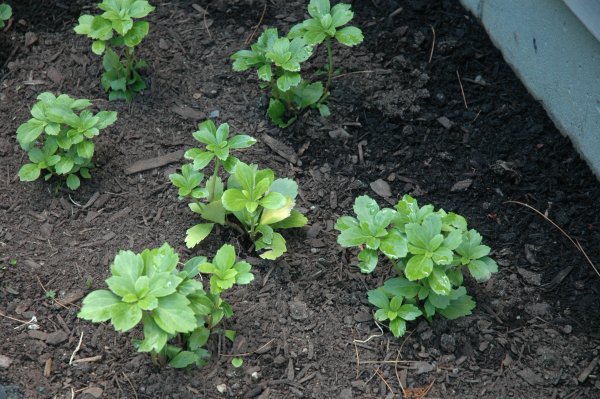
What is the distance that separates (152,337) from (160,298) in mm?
150

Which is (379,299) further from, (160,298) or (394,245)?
(160,298)

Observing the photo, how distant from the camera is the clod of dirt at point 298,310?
2416mm

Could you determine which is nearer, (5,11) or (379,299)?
(379,299)

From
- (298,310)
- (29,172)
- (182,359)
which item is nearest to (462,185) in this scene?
(298,310)

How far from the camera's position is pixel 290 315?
2.43m

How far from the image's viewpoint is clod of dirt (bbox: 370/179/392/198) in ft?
9.29

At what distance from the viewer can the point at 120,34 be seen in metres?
2.88

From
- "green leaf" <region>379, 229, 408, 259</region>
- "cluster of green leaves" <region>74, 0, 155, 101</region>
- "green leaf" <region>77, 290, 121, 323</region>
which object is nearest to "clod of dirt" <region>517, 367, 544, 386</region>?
"green leaf" <region>379, 229, 408, 259</region>

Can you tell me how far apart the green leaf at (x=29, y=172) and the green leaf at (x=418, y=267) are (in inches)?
80.6

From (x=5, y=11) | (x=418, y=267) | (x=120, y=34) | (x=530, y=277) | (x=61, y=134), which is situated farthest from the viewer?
(x=5, y=11)

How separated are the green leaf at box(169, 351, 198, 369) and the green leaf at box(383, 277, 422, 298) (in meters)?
0.95

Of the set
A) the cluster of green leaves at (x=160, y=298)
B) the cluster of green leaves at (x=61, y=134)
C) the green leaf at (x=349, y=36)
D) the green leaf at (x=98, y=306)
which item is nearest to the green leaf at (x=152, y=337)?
the cluster of green leaves at (x=160, y=298)

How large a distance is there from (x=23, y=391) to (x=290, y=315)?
1.24 metres

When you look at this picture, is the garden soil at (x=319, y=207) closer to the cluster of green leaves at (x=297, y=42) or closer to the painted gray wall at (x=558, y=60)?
the painted gray wall at (x=558, y=60)
